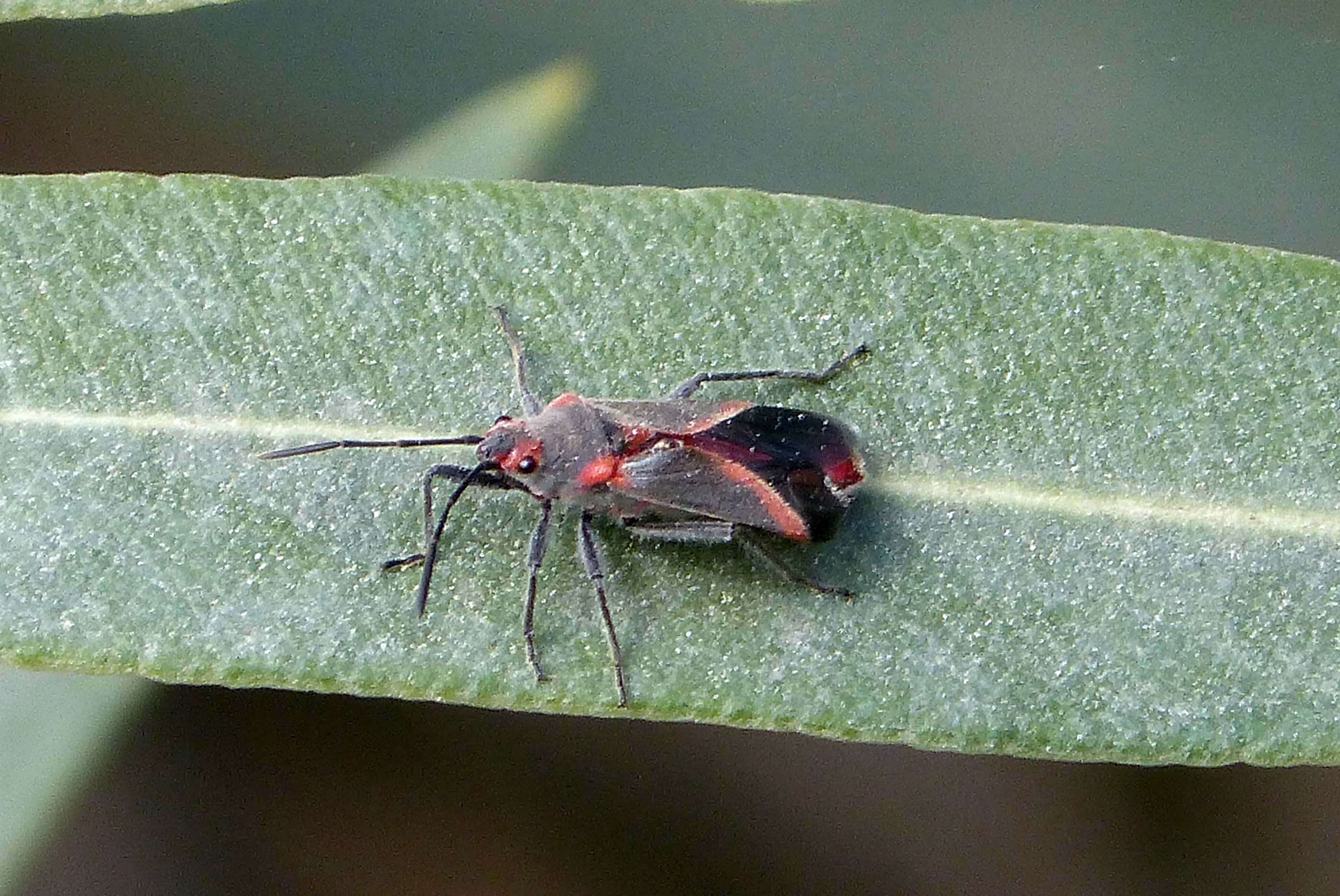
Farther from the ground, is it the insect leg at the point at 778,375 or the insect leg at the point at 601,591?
the insect leg at the point at 778,375

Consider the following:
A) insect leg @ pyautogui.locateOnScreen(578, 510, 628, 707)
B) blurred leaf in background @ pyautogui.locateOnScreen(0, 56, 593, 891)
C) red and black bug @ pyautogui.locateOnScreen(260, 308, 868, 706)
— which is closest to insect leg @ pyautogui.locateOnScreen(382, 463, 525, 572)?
red and black bug @ pyautogui.locateOnScreen(260, 308, 868, 706)

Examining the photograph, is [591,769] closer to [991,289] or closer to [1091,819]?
[1091,819]

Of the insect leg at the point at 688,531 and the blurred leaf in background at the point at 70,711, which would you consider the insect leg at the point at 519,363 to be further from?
the blurred leaf in background at the point at 70,711

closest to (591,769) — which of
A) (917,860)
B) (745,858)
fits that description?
(745,858)

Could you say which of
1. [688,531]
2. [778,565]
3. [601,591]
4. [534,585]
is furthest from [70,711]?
[778,565]

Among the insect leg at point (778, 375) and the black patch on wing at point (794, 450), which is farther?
the insect leg at point (778, 375)

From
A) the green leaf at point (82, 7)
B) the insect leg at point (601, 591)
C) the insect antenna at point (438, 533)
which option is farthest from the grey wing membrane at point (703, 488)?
the green leaf at point (82, 7)

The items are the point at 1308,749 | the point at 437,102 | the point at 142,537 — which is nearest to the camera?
the point at 1308,749
